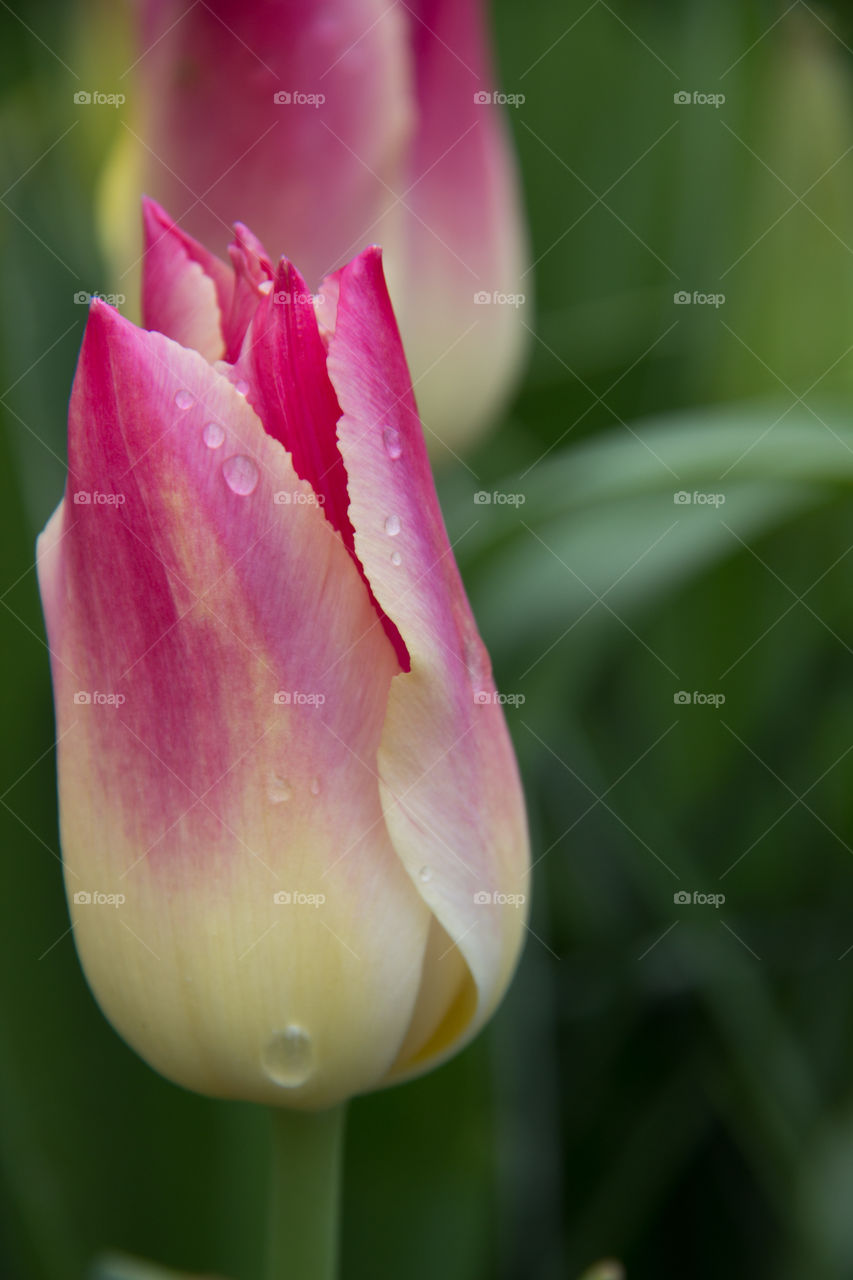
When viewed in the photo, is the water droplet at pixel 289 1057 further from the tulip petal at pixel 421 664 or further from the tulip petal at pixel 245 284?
the tulip petal at pixel 245 284

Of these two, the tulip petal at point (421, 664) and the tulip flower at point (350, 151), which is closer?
the tulip petal at point (421, 664)

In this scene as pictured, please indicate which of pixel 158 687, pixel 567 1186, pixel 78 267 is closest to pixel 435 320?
pixel 78 267

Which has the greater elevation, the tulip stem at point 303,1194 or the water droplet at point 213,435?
the water droplet at point 213,435

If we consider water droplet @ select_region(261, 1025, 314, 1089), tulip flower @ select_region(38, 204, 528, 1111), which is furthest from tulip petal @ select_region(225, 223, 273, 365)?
water droplet @ select_region(261, 1025, 314, 1089)

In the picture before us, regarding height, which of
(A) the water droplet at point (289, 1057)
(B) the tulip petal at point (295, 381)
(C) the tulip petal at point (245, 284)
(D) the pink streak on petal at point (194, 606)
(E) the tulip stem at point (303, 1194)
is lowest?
(E) the tulip stem at point (303, 1194)

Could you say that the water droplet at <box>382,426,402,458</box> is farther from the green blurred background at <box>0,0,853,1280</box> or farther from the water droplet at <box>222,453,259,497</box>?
the green blurred background at <box>0,0,853,1280</box>

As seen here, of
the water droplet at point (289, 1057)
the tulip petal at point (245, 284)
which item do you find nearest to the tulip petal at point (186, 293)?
the tulip petal at point (245, 284)

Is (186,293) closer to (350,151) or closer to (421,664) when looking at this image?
(421,664)

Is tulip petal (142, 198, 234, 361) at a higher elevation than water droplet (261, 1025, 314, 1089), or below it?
higher
